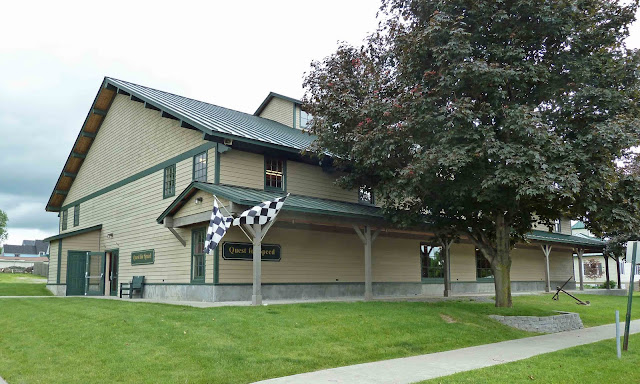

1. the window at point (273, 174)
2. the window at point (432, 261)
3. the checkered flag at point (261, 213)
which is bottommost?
the window at point (432, 261)

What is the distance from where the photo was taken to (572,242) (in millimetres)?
29703

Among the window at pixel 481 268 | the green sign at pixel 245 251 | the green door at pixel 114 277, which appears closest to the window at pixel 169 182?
the green sign at pixel 245 251

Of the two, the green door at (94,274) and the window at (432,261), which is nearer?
the window at (432,261)

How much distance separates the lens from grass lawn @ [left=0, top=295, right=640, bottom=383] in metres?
7.88

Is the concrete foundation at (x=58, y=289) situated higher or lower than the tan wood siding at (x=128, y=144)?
lower

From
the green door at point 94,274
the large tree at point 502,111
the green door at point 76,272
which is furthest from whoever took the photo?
the green door at point 76,272

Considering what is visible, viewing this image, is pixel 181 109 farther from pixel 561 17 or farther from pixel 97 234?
pixel 561 17

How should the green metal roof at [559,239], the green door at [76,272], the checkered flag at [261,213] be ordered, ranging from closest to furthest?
1. the checkered flag at [261,213]
2. the green door at [76,272]
3. the green metal roof at [559,239]

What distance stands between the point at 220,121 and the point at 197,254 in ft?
15.4

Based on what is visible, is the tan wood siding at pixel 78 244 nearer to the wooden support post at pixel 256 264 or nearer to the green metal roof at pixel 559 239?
the wooden support post at pixel 256 264

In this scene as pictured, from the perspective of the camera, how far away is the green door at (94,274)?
23406mm

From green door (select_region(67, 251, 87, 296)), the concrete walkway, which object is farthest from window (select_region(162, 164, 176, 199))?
the concrete walkway

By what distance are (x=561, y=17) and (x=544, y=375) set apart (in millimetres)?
9064

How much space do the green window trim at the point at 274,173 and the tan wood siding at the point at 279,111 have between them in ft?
19.4
